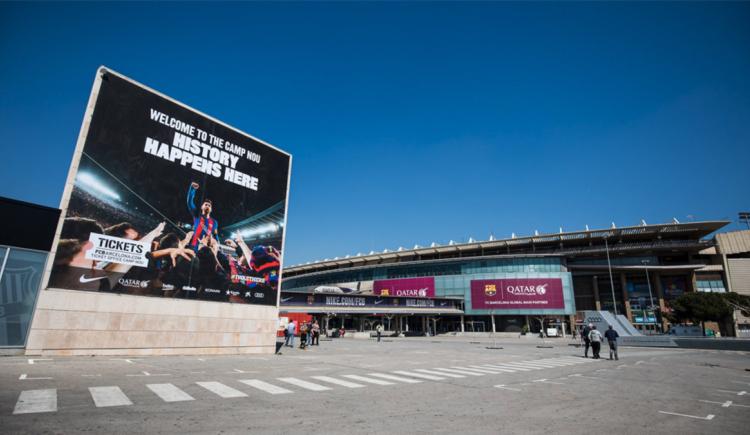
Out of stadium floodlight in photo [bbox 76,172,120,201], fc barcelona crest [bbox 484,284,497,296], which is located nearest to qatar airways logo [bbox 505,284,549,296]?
fc barcelona crest [bbox 484,284,497,296]

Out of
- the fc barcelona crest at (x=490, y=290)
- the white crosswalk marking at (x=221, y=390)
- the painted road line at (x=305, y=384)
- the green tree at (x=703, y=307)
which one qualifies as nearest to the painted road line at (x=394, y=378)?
the painted road line at (x=305, y=384)

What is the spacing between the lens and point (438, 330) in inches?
2950

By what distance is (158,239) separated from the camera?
1895 cm

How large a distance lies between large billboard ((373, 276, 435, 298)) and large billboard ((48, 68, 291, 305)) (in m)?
55.4

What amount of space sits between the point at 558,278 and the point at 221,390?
7288 centimetres

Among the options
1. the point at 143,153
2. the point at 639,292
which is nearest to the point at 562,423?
the point at 143,153

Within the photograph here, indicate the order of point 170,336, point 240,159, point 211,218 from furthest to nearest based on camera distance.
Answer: point 240,159 < point 211,218 < point 170,336

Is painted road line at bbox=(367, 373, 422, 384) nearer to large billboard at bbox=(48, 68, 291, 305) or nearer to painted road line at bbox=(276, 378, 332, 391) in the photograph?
painted road line at bbox=(276, 378, 332, 391)

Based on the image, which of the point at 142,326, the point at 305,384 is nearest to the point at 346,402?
the point at 305,384

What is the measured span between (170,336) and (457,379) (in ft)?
48.7

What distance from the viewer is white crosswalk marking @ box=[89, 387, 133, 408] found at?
6.97 m

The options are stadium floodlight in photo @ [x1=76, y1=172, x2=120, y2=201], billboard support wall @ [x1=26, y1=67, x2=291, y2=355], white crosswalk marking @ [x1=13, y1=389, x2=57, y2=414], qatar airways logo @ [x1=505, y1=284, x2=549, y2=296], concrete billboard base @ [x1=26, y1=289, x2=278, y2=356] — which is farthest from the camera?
qatar airways logo @ [x1=505, y1=284, x2=549, y2=296]

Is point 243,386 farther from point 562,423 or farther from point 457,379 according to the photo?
point 562,423

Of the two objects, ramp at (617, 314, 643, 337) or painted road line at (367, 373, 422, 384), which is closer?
painted road line at (367, 373, 422, 384)
